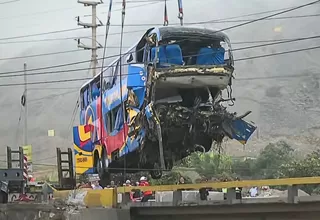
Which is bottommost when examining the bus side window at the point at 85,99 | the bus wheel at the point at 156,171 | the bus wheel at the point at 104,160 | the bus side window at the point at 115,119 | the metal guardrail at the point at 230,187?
the metal guardrail at the point at 230,187

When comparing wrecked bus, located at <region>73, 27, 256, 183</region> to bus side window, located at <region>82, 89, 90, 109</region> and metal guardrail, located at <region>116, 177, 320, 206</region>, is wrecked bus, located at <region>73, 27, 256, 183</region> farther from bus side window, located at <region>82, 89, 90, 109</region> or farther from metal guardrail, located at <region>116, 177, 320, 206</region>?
bus side window, located at <region>82, 89, 90, 109</region>

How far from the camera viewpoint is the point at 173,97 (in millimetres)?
15820

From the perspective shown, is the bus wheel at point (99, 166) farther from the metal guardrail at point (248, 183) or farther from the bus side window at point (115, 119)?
the metal guardrail at point (248, 183)

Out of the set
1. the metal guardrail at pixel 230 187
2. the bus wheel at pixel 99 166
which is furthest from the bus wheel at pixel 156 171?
the metal guardrail at pixel 230 187

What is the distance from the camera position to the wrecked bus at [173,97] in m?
15.3

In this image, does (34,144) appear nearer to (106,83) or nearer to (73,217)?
(106,83)

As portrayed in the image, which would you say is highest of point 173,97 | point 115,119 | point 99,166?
point 173,97

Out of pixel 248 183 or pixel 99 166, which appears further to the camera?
pixel 99 166

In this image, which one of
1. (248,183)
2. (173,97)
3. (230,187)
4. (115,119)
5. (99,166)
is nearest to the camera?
(248,183)

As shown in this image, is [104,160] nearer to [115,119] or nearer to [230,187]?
[115,119]

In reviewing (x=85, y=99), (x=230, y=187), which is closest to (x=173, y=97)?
(x=230, y=187)

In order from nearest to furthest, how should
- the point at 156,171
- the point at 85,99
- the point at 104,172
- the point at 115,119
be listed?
1. the point at 115,119
2. the point at 156,171
3. the point at 104,172
4. the point at 85,99

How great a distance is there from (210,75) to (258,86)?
284 ft

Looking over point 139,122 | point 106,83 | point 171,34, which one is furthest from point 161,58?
point 106,83
